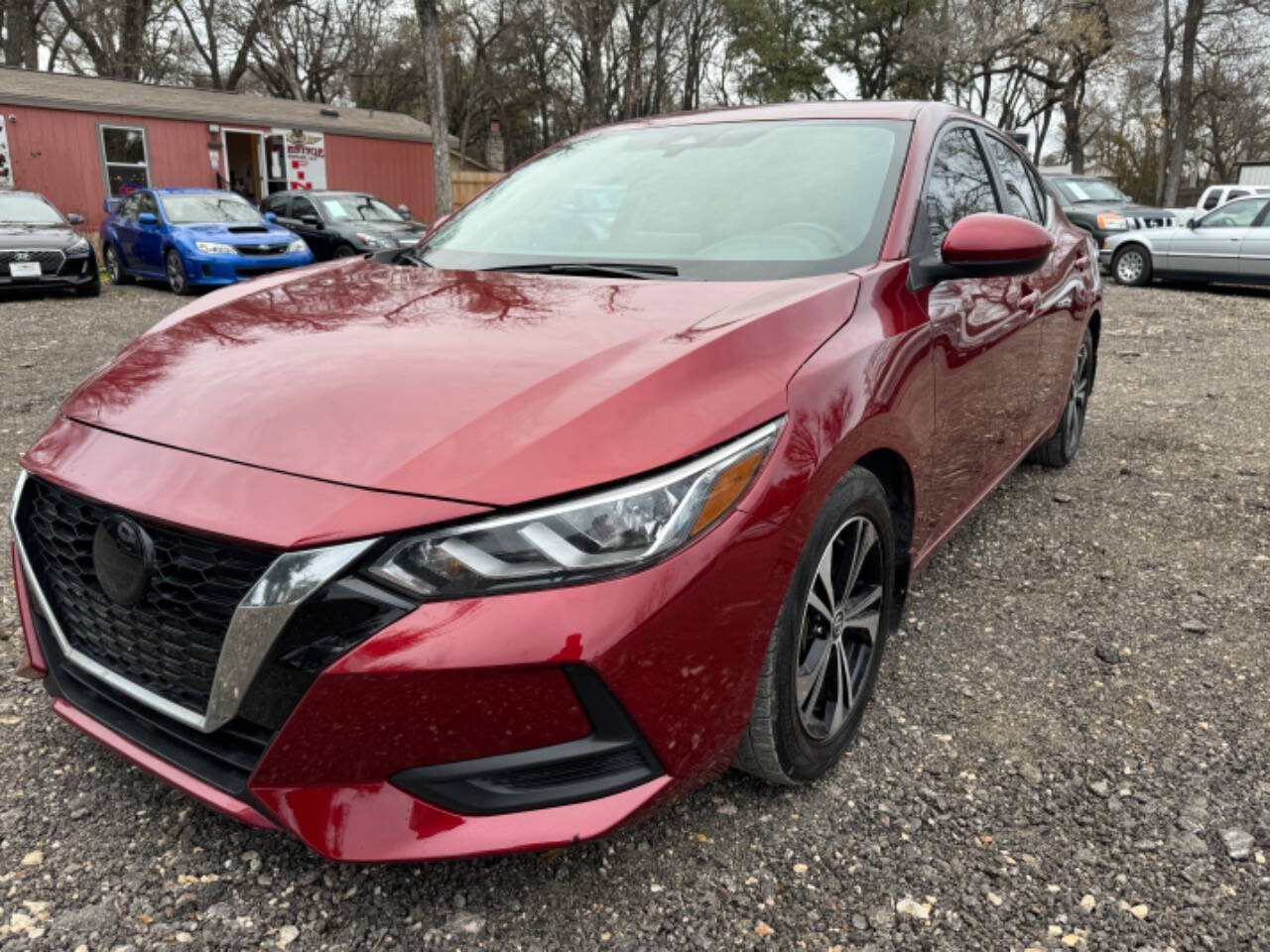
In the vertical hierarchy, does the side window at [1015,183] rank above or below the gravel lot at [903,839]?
above

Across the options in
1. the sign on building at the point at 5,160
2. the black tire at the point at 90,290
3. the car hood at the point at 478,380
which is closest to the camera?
the car hood at the point at 478,380

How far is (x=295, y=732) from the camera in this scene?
5.15 feet

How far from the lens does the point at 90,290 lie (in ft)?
37.9

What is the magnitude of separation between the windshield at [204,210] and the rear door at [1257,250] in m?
12.7

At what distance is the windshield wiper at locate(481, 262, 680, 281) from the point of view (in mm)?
2457

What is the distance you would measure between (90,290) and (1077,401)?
36.9 ft

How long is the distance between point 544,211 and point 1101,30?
3078cm

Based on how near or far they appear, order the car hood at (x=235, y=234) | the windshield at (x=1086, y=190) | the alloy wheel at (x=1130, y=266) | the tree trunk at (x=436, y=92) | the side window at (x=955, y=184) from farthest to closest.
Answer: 1. the tree trunk at (x=436, y=92)
2. the windshield at (x=1086, y=190)
3. the alloy wheel at (x=1130, y=266)
4. the car hood at (x=235, y=234)
5. the side window at (x=955, y=184)

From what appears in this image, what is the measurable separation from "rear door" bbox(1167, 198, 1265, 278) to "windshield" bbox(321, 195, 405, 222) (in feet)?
36.1

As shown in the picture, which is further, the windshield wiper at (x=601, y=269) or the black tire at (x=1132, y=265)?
the black tire at (x=1132, y=265)

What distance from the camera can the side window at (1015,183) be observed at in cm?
357

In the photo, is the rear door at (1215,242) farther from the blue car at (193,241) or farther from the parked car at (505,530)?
the parked car at (505,530)

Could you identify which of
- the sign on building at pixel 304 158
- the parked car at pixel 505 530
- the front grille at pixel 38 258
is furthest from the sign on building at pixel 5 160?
the parked car at pixel 505 530

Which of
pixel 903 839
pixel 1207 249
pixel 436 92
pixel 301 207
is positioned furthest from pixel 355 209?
pixel 903 839
